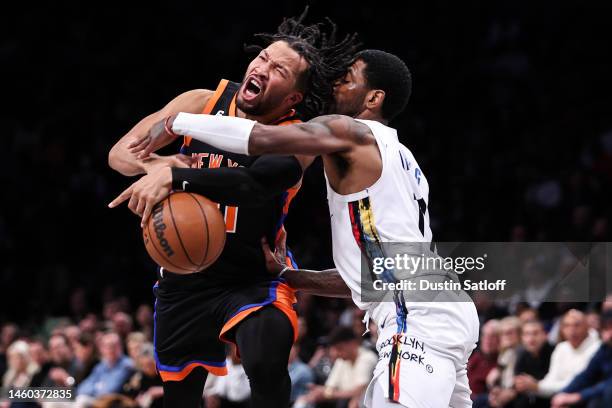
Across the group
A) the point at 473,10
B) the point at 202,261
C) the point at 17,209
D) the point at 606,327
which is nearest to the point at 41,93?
the point at 17,209

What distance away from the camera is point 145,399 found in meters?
8.55

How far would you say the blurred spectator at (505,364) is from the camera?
7355 millimetres

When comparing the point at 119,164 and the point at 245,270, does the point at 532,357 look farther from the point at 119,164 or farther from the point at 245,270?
the point at 119,164

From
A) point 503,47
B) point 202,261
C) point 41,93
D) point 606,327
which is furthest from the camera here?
point 41,93

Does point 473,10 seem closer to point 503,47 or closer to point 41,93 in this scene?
point 503,47

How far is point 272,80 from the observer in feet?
14.4

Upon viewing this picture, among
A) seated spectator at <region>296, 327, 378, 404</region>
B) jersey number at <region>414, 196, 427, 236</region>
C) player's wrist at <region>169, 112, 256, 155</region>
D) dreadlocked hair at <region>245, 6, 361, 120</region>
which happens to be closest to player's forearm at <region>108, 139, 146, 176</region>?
player's wrist at <region>169, 112, 256, 155</region>

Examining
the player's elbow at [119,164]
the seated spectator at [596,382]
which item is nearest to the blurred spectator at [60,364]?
the seated spectator at [596,382]

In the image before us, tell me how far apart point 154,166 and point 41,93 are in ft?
33.1

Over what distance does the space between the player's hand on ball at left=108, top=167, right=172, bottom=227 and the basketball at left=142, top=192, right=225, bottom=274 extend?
0.10ft

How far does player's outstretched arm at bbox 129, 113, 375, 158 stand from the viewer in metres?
3.77

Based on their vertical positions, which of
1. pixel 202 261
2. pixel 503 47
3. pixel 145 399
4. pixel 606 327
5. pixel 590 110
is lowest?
pixel 145 399

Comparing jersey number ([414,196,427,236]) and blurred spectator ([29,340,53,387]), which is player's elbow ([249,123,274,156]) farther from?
blurred spectator ([29,340,53,387])

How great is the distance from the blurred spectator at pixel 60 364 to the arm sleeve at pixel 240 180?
532cm
